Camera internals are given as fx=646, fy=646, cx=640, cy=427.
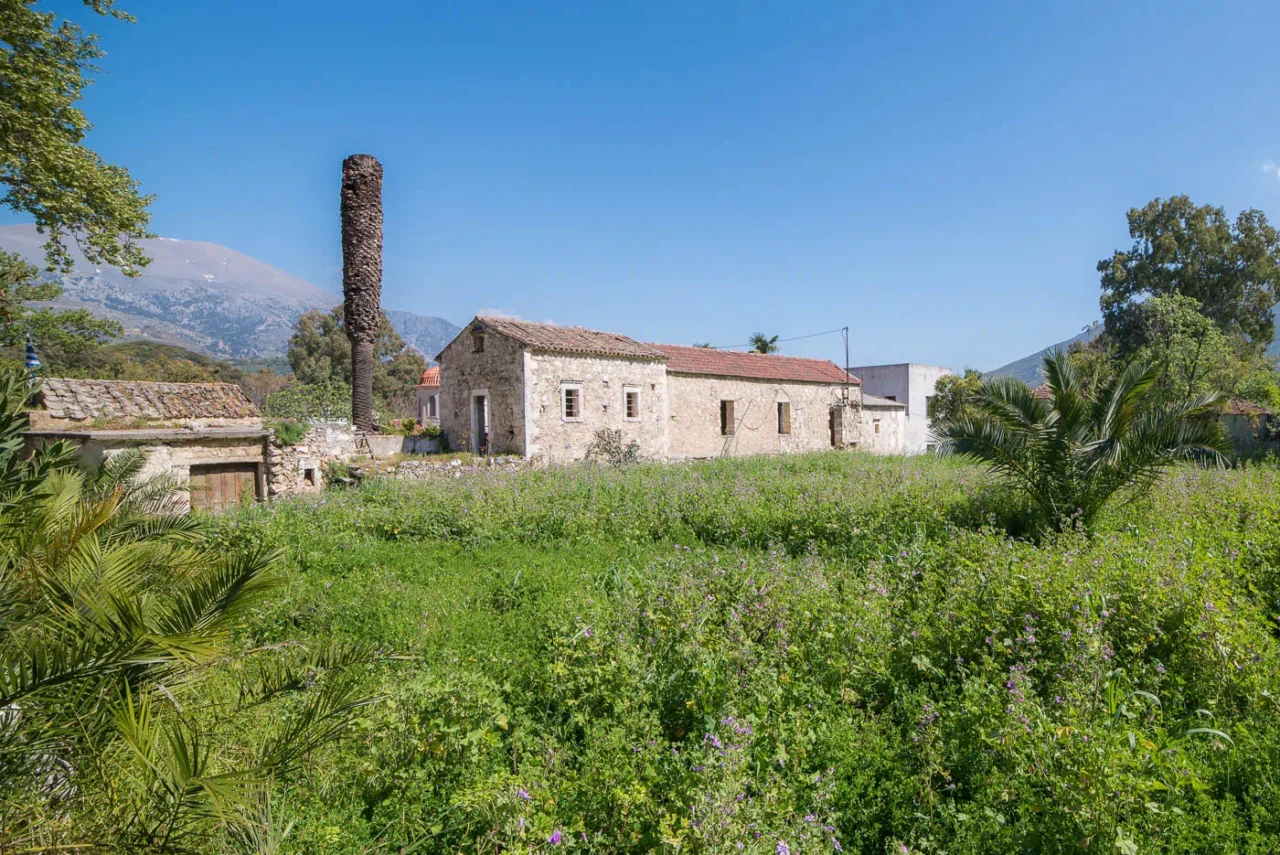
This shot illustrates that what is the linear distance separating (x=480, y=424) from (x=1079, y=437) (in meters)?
17.2

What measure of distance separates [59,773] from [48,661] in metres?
0.69

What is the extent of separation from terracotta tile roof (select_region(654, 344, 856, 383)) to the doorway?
265 inches

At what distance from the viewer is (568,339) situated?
2144cm

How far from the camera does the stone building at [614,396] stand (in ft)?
65.8

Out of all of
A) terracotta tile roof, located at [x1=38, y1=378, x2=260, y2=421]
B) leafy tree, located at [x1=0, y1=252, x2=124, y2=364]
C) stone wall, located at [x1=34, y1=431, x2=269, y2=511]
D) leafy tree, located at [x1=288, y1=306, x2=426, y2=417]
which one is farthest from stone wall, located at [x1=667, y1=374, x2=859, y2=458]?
leafy tree, located at [x1=288, y1=306, x2=426, y2=417]

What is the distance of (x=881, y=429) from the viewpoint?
32250 mm

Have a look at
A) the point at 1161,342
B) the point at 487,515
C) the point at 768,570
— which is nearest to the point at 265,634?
the point at 487,515

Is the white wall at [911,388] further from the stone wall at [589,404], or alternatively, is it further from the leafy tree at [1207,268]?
the stone wall at [589,404]

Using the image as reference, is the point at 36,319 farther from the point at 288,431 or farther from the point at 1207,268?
the point at 1207,268

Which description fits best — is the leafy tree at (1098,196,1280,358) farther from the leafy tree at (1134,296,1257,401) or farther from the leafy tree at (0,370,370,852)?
the leafy tree at (0,370,370,852)

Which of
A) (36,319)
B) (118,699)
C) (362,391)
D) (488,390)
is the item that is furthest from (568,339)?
(118,699)

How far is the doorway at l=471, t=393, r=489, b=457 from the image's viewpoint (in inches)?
828

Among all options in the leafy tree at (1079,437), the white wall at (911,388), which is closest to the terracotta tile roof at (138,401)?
the leafy tree at (1079,437)

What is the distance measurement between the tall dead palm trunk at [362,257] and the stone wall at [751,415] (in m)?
10.3
